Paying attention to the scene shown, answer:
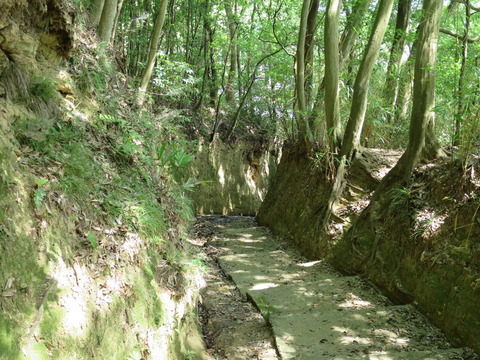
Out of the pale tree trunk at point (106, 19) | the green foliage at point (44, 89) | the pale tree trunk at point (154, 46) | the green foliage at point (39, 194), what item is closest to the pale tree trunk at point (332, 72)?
the pale tree trunk at point (154, 46)

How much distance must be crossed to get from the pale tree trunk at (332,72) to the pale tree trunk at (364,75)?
440mm

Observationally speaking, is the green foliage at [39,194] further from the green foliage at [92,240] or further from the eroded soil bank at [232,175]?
the eroded soil bank at [232,175]

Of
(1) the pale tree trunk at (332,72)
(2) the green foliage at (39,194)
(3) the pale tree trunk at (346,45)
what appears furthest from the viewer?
(3) the pale tree trunk at (346,45)

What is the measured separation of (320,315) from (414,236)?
1.58 meters

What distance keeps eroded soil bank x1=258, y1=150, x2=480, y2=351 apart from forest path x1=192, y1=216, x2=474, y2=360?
0.76 feet

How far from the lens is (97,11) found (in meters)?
6.88

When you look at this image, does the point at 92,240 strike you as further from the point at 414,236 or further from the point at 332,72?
the point at 332,72

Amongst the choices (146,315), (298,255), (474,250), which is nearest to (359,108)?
(298,255)

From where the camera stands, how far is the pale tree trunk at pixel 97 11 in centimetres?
677

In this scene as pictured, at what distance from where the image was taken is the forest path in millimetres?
3750

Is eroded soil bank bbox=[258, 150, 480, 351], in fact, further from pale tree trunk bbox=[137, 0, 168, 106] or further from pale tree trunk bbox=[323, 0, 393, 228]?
pale tree trunk bbox=[137, 0, 168, 106]

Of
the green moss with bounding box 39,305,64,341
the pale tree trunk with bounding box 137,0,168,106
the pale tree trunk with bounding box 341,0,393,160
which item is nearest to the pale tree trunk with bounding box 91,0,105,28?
the pale tree trunk with bounding box 137,0,168,106

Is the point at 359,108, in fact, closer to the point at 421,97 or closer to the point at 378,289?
the point at 421,97

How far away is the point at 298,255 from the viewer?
24.1 ft
